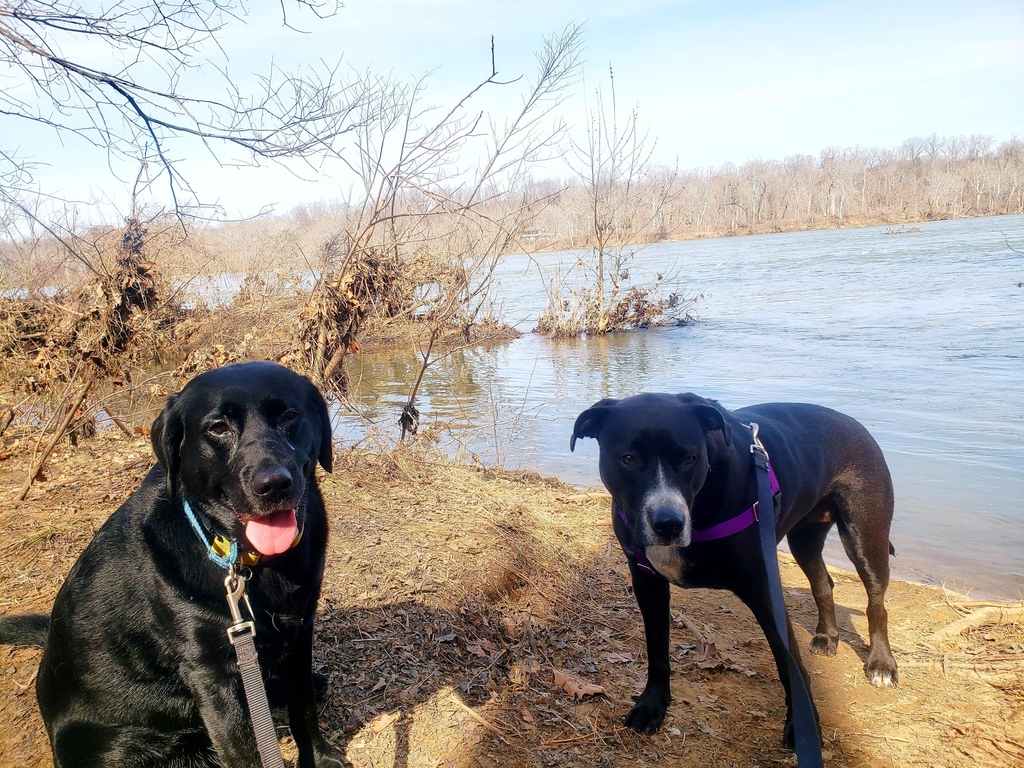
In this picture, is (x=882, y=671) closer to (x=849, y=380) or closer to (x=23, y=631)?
(x=23, y=631)

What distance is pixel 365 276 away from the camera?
22.7 feet

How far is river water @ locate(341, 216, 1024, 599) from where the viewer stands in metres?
6.69

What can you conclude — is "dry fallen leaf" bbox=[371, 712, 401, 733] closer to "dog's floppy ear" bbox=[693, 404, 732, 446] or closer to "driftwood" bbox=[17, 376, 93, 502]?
"dog's floppy ear" bbox=[693, 404, 732, 446]

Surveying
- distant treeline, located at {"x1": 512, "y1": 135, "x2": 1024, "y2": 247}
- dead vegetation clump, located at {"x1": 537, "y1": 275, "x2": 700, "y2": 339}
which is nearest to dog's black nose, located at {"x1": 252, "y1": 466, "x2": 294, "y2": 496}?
dead vegetation clump, located at {"x1": 537, "y1": 275, "x2": 700, "y2": 339}

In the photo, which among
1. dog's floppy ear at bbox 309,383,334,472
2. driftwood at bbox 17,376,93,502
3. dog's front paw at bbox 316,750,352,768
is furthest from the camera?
driftwood at bbox 17,376,93,502

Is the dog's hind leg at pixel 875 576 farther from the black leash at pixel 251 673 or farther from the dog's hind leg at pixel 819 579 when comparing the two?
the black leash at pixel 251 673

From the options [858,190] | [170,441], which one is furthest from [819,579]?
[858,190]

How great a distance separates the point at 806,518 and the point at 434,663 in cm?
233

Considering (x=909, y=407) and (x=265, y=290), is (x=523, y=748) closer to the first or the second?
(x=909, y=407)

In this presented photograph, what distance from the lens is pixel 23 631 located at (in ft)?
9.57

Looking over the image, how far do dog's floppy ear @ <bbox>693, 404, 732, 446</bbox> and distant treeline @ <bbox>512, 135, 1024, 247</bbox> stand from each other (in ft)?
178

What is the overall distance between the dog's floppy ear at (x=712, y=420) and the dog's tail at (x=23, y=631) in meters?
3.05

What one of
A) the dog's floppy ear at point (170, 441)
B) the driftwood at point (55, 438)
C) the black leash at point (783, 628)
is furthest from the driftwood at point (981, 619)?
the driftwood at point (55, 438)

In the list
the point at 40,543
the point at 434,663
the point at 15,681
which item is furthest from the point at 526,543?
the point at 40,543
